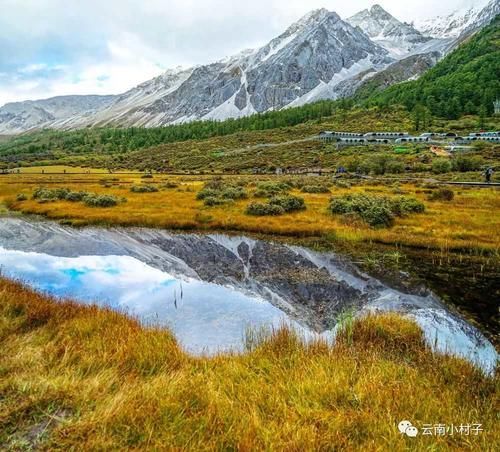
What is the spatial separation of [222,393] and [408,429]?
281cm

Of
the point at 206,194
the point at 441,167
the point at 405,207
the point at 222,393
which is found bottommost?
the point at 441,167

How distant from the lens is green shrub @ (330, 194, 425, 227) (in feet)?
89.1

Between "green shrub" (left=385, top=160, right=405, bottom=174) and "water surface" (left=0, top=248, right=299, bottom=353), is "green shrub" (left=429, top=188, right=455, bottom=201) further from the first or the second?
"green shrub" (left=385, top=160, right=405, bottom=174)

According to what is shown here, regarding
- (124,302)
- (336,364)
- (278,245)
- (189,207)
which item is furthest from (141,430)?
(189,207)

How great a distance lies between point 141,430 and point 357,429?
2939 millimetres

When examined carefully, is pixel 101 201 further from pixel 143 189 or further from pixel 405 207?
pixel 405 207

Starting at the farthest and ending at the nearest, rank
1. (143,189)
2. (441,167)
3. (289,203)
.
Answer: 1. (441,167)
2. (143,189)
3. (289,203)

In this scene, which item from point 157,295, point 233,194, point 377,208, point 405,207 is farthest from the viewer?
point 233,194

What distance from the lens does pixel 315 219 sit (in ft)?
93.6

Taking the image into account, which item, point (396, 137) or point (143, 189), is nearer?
point (143, 189)

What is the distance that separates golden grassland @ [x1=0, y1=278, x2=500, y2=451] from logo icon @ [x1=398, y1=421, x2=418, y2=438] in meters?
0.07

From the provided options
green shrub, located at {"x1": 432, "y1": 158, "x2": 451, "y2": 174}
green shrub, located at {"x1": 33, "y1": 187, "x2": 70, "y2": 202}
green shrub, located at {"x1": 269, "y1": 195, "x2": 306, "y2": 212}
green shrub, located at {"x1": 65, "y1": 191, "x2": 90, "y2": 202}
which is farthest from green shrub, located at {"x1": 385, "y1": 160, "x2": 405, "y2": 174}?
green shrub, located at {"x1": 33, "y1": 187, "x2": 70, "y2": 202}

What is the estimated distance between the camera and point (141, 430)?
4945mm

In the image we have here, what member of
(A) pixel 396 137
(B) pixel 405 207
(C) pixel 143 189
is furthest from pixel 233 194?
(A) pixel 396 137
